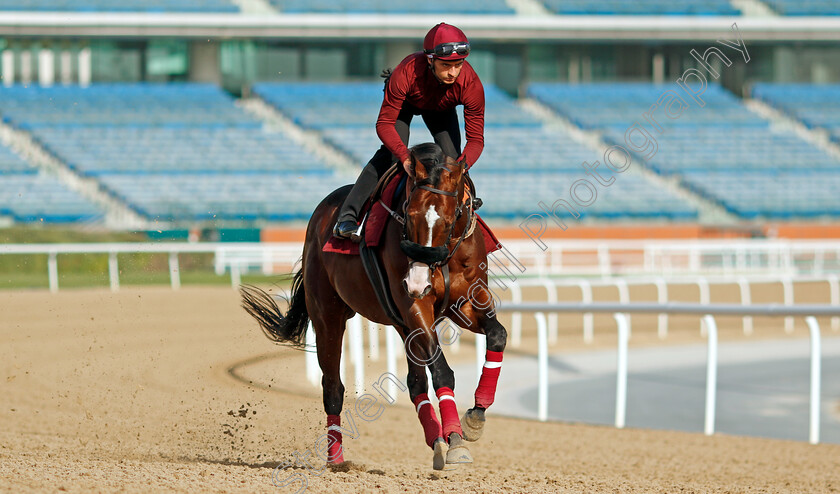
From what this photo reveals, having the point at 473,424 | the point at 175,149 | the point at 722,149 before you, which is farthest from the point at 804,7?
the point at 473,424

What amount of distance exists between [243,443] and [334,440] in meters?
1.36

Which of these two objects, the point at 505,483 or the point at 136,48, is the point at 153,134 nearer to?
the point at 136,48

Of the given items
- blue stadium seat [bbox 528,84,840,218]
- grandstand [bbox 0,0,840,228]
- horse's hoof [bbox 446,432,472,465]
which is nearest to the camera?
horse's hoof [bbox 446,432,472,465]

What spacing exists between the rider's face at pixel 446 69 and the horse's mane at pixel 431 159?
0.39 m

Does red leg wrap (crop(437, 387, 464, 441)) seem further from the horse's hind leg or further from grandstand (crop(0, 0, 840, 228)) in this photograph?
grandstand (crop(0, 0, 840, 228))

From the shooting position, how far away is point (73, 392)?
330 inches

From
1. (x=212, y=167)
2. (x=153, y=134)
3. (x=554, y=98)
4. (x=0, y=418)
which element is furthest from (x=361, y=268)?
(x=554, y=98)

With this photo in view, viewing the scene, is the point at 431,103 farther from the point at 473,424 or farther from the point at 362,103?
the point at 362,103

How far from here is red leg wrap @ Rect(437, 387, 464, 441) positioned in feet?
14.9

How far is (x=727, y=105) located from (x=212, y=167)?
15.7 meters

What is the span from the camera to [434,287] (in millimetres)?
4641

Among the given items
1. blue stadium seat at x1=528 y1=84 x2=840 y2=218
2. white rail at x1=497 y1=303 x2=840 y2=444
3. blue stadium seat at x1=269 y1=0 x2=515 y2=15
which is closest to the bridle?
white rail at x1=497 y1=303 x2=840 y2=444

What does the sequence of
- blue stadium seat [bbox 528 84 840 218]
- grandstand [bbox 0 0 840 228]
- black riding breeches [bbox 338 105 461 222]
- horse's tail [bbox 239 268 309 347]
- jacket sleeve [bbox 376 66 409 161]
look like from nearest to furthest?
jacket sleeve [bbox 376 66 409 161] → black riding breeches [bbox 338 105 461 222] → horse's tail [bbox 239 268 309 347] → grandstand [bbox 0 0 840 228] → blue stadium seat [bbox 528 84 840 218]

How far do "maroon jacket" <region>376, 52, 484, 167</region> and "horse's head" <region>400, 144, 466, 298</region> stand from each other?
396 mm
